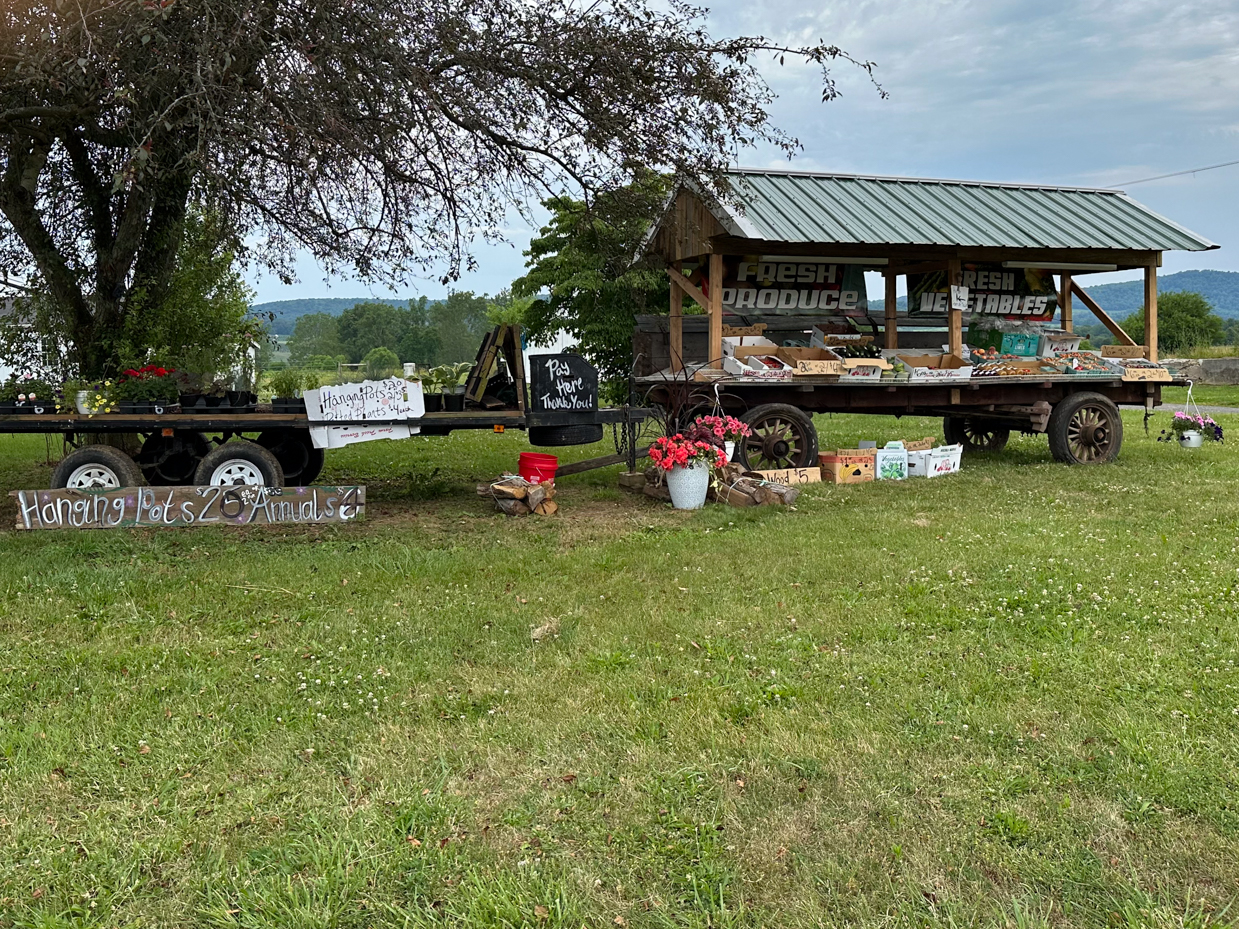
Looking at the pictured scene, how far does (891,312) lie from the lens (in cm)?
1332

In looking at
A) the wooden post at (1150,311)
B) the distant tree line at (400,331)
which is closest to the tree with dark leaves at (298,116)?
the wooden post at (1150,311)

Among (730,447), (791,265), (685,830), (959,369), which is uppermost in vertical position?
(791,265)

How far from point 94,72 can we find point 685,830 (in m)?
6.72

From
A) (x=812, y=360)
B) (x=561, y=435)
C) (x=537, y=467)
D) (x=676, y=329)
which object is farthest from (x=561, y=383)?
(x=812, y=360)

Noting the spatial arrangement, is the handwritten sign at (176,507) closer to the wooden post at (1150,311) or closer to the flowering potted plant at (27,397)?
the flowering potted plant at (27,397)

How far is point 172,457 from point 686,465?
4996mm

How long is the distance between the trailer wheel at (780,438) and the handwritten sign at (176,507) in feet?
15.3

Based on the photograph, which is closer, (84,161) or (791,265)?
(84,161)

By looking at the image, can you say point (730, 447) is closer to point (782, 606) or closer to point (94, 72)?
point (782, 606)

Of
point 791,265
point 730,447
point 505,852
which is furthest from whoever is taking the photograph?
point 791,265

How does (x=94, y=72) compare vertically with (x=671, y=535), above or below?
above

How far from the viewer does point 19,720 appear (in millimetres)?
4309

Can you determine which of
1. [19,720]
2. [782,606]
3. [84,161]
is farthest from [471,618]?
[84,161]

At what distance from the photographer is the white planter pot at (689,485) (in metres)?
9.50
